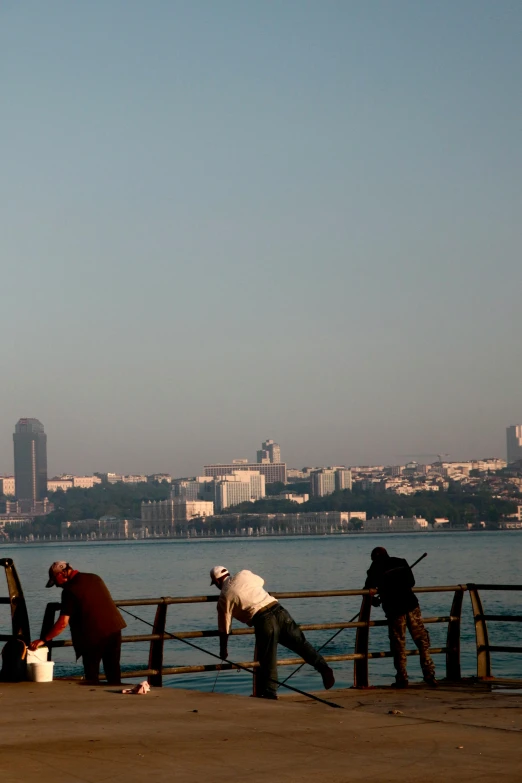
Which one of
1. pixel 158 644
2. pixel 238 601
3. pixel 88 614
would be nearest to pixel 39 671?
pixel 88 614

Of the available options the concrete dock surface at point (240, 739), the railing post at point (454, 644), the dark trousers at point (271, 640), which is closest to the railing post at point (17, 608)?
the concrete dock surface at point (240, 739)

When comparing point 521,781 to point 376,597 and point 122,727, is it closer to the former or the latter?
point 122,727

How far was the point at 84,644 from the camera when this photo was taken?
9.95 meters

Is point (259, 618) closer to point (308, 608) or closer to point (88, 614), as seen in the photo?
point (88, 614)

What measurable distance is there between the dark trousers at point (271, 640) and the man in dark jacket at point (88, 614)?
1249 mm

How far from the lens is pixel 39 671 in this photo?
10398mm

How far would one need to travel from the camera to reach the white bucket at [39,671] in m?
10.4

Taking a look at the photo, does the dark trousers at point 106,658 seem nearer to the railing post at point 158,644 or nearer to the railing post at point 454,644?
the railing post at point 158,644

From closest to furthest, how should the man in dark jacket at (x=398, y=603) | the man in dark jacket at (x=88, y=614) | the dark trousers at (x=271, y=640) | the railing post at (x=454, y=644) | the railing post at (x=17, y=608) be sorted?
the man in dark jacket at (x=88, y=614) → the railing post at (x=17, y=608) → the dark trousers at (x=271, y=640) → the man in dark jacket at (x=398, y=603) → the railing post at (x=454, y=644)

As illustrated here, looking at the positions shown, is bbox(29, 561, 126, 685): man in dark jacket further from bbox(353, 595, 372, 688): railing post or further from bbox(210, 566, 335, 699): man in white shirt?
bbox(353, 595, 372, 688): railing post

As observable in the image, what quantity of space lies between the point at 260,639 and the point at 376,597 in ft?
6.23

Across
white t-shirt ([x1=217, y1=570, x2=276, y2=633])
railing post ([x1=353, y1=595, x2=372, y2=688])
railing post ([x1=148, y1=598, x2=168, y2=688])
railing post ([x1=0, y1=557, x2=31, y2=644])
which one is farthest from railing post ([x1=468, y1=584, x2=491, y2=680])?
railing post ([x1=0, y1=557, x2=31, y2=644])

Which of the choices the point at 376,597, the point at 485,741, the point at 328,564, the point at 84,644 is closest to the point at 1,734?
the point at 84,644

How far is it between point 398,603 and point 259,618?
192 centimetres
